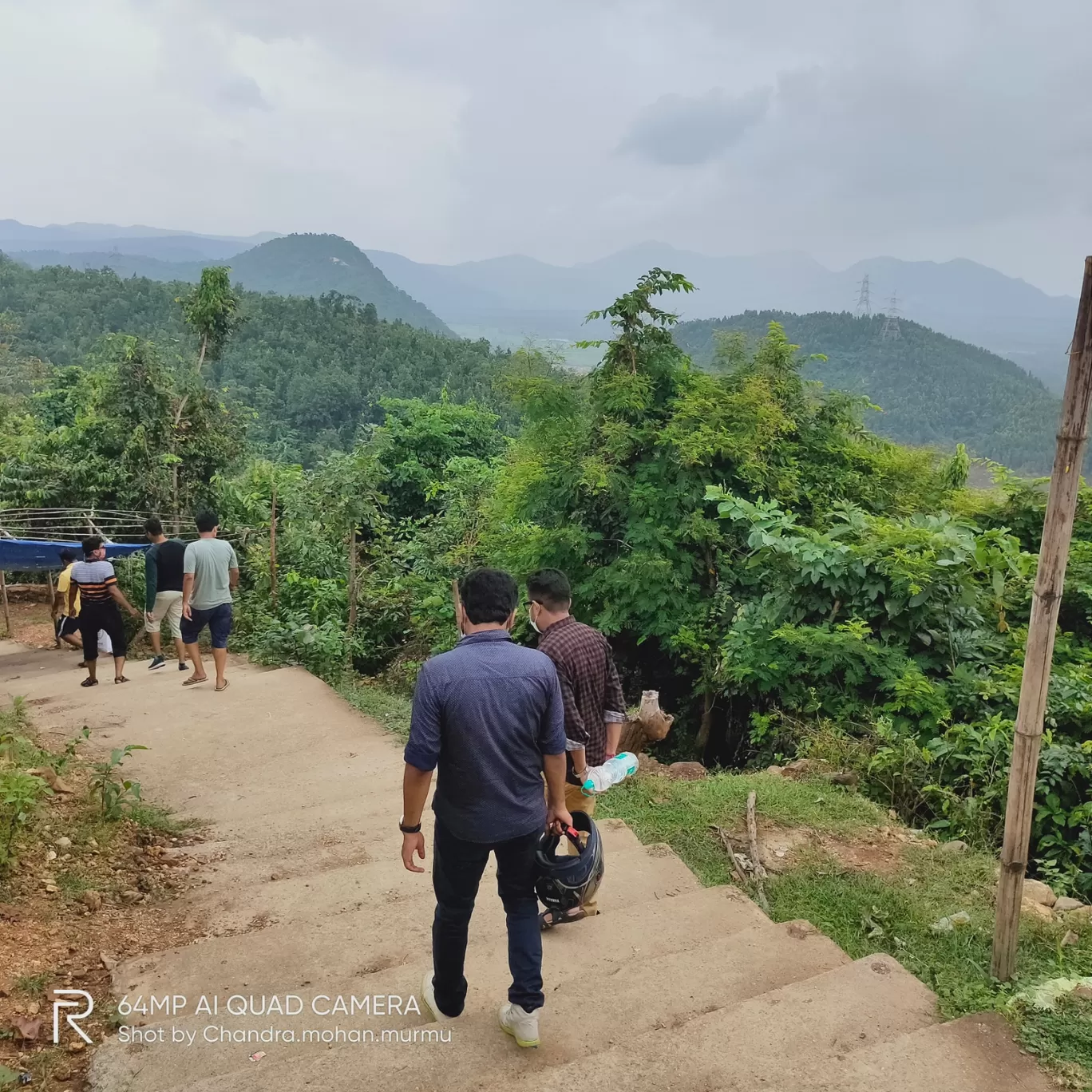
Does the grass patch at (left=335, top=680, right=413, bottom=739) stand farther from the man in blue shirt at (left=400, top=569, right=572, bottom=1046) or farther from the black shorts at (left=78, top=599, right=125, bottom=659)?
the man in blue shirt at (left=400, top=569, right=572, bottom=1046)

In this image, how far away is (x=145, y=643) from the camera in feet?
33.0

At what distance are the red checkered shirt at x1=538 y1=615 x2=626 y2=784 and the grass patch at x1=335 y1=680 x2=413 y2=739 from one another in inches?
117

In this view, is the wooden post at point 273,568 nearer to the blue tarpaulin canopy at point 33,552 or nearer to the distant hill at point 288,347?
the blue tarpaulin canopy at point 33,552

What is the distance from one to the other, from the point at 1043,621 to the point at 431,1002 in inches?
98.2

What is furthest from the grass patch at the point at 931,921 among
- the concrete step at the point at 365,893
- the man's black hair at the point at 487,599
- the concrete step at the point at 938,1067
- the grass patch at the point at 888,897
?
the man's black hair at the point at 487,599

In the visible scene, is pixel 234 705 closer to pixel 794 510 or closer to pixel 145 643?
pixel 145 643

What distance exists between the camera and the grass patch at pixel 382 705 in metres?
6.66

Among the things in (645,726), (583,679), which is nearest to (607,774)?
(583,679)

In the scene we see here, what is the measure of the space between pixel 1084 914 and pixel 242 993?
3776mm

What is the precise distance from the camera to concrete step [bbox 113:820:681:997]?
315cm

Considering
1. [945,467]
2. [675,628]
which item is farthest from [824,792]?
[945,467]

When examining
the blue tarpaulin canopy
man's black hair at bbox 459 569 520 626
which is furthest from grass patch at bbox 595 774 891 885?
the blue tarpaulin canopy

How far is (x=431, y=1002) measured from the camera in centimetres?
285

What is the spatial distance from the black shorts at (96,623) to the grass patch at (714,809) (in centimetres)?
501
